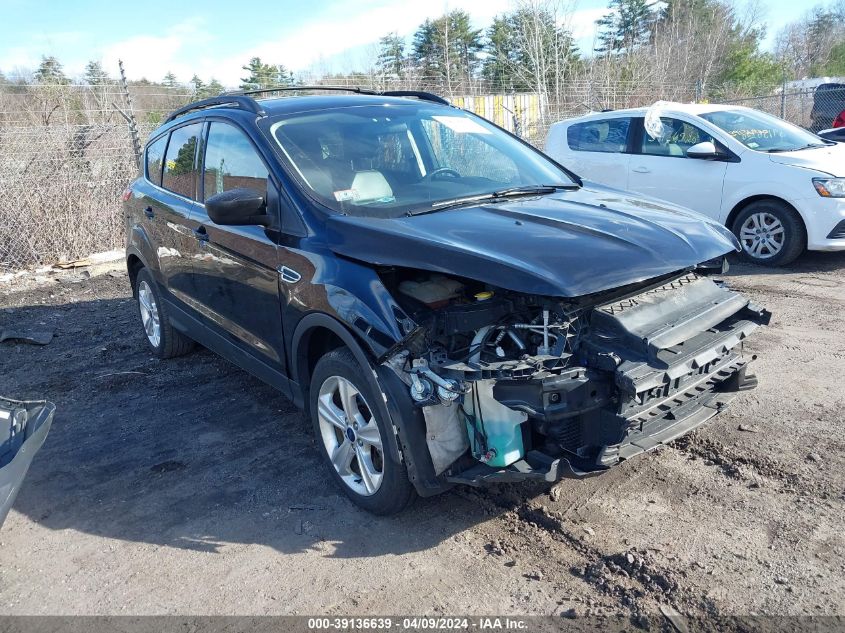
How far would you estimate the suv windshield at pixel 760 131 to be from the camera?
26.0 feet

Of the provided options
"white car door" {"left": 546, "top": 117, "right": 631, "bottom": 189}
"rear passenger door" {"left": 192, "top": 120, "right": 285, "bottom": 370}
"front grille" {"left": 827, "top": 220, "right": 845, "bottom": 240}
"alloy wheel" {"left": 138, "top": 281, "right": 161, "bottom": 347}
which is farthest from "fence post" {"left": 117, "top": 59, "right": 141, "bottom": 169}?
"front grille" {"left": 827, "top": 220, "right": 845, "bottom": 240}

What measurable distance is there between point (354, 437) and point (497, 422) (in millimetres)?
821

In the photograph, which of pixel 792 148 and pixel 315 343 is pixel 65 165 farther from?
pixel 792 148

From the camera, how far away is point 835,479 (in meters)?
3.38

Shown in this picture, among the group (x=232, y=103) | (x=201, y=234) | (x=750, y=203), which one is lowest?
(x=750, y=203)

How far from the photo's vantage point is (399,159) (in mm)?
4035

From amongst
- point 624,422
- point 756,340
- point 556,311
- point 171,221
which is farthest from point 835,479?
point 171,221

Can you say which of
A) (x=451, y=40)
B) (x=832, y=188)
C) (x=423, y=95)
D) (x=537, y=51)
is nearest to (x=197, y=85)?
(x=423, y=95)

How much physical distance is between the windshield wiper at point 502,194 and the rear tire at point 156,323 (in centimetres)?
292

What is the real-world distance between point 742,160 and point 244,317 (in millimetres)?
6097

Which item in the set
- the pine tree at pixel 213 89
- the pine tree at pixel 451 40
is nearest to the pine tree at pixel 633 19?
the pine tree at pixel 451 40

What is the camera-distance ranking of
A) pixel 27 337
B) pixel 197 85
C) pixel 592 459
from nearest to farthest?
pixel 592 459, pixel 27 337, pixel 197 85

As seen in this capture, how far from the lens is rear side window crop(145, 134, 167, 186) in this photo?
5410 mm

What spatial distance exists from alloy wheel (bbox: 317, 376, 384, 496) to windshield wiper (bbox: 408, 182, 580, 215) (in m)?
0.97
